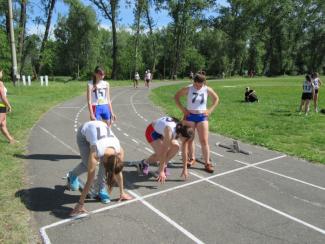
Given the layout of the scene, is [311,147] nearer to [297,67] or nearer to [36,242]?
[36,242]

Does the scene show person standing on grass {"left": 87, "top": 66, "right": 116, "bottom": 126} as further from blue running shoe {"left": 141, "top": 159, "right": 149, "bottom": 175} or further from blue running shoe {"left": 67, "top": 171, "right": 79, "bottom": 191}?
blue running shoe {"left": 67, "top": 171, "right": 79, "bottom": 191}

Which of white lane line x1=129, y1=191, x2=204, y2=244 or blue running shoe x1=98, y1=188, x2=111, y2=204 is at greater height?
blue running shoe x1=98, y1=188, x2=111, y2=204

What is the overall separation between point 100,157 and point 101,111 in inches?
126

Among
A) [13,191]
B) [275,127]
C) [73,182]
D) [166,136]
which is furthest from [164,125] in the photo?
[275,127]

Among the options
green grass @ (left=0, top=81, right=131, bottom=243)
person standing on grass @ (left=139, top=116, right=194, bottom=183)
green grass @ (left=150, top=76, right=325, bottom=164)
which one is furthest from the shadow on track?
green grass @ (left=150, top=76, right=325, bottom=164)

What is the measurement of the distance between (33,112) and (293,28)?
68966 millimetres

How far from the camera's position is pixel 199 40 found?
6931 cm

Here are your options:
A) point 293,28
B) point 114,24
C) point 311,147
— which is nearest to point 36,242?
point 311,147

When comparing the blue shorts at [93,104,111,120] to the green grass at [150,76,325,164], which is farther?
the green grass at [150,76,325,164]

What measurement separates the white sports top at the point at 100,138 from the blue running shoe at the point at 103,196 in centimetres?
101

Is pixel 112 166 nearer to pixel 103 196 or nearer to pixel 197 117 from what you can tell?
pixel 103 196

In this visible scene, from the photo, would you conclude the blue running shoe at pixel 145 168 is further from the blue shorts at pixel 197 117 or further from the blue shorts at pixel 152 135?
the blue shorts at pixel 197 117

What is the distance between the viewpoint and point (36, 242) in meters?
4.59

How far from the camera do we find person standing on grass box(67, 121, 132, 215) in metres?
4.83
